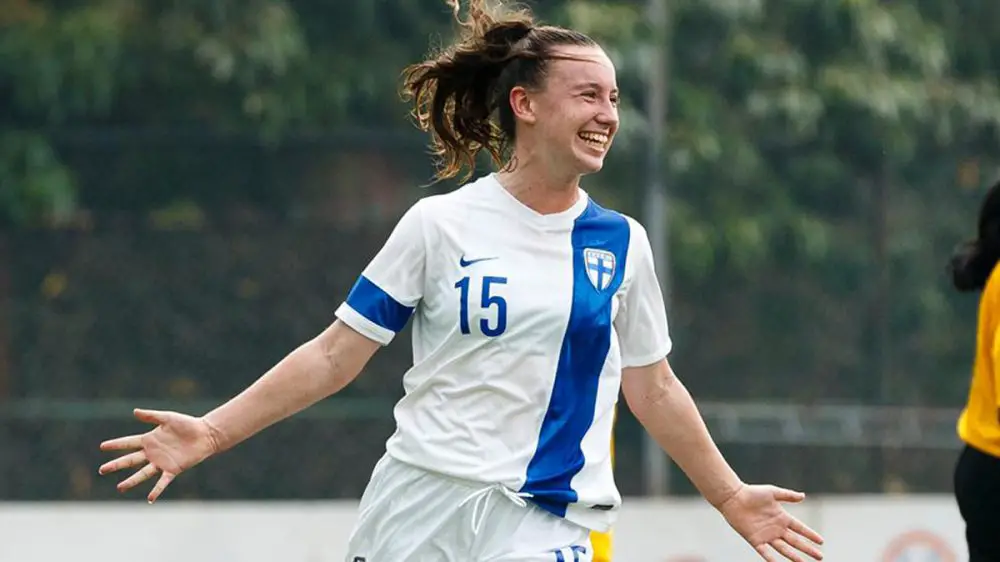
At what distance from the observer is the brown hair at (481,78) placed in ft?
13.4

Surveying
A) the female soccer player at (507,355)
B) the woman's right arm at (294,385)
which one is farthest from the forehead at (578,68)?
the woman's right arm at (294,385)

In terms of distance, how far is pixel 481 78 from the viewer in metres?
4.23

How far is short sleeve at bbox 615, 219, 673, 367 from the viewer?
13.3ft

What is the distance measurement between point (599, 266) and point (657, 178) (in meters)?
5.73

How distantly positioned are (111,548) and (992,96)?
531 centimetres

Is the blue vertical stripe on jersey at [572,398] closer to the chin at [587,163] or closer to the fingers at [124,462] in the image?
the chin at [587,163]

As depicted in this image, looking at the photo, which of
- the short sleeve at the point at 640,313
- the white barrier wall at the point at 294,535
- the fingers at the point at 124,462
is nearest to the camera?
the fingers at the point at 124,462

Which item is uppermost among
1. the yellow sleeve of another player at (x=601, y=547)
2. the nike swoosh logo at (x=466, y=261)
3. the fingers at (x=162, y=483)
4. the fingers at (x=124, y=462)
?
the nike swoosh logo at (x=466, y=261)

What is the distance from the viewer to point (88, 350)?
968 cm

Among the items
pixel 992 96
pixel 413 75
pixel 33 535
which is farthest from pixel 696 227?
pixel 413 75

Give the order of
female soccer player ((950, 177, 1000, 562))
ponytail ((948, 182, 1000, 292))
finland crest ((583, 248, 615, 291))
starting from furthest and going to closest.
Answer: ponytail ((948, 182, 1000, 292)), female soccer player ((950, 177, 1000, 562)), finland crest ((583, 248, 615, 291))

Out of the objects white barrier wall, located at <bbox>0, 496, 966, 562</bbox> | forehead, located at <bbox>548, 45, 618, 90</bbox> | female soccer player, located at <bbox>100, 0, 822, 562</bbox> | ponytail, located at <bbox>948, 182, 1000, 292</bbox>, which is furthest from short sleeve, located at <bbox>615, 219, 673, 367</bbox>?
white barrier wall, located at <bbox>0, 496, 966, 562</bbox>

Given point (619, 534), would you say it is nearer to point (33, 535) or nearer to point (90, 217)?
point (33, 535)

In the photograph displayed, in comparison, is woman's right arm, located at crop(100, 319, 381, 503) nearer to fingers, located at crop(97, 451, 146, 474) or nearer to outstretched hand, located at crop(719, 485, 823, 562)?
fingers, located at crop(97, 451, 146, 474)
